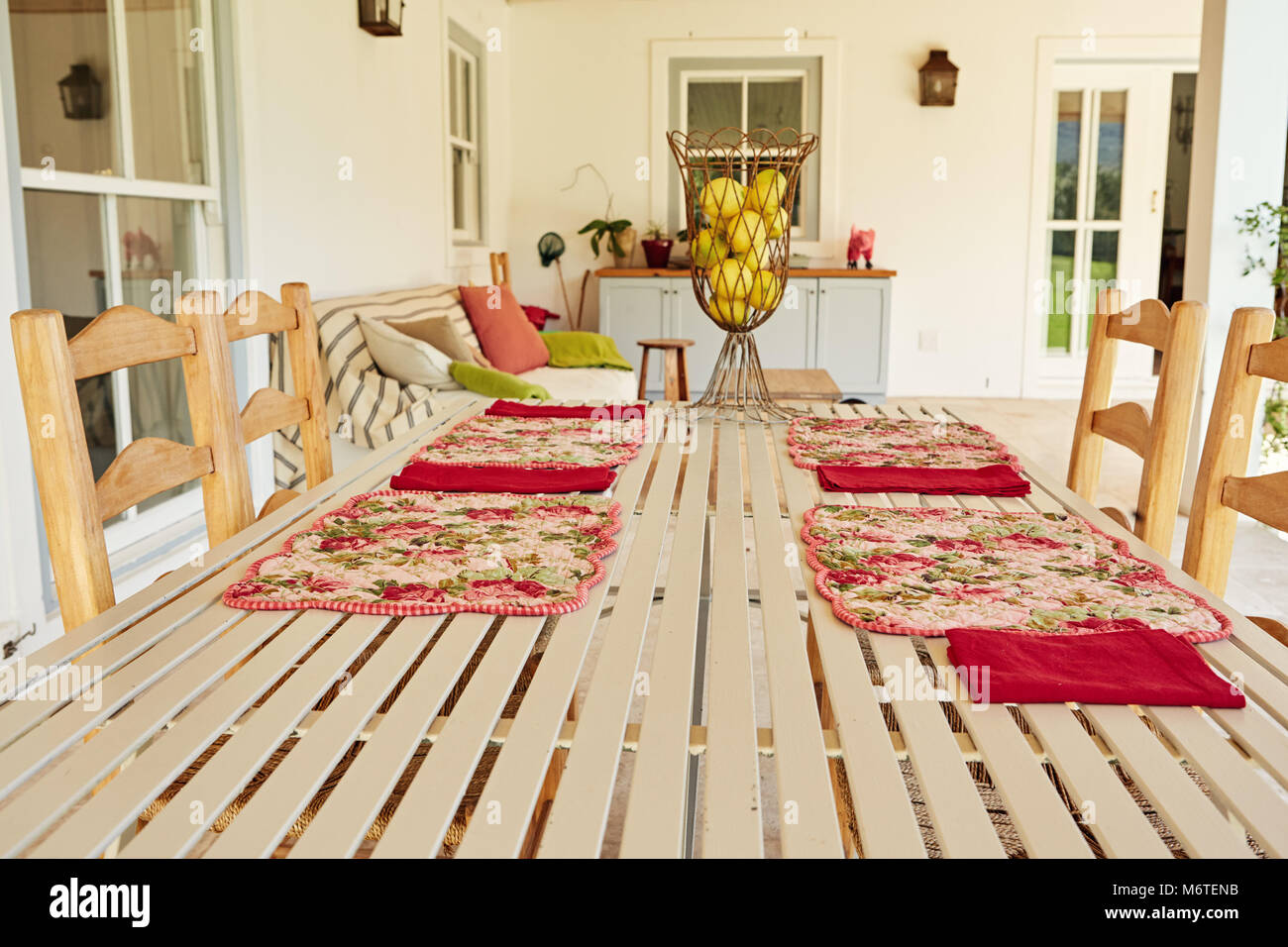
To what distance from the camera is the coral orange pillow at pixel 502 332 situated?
484 centimetres

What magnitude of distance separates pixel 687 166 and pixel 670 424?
47cm

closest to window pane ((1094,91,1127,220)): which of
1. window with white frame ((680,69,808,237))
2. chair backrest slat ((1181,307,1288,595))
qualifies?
window with white frame ((680,69,808,237))

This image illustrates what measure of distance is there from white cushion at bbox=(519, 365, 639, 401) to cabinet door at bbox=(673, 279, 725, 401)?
5.03ft

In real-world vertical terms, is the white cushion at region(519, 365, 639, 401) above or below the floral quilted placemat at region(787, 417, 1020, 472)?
below

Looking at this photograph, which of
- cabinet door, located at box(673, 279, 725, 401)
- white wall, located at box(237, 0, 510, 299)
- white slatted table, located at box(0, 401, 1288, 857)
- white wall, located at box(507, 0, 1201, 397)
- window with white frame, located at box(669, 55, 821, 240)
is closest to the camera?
white slatted table, located at box(0, 401, 1288, 857)

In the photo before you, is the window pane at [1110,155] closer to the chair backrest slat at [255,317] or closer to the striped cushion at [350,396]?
the striped cushion at [350,396]

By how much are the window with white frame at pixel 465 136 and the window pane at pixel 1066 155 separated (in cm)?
354

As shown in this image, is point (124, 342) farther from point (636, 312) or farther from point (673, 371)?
point (636, 312)

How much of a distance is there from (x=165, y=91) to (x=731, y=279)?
1.95 m

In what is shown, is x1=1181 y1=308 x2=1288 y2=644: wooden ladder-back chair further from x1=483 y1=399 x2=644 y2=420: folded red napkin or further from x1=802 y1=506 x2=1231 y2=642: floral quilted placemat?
x1=483 y1=399 x2=644 y2=420: folded red napkin

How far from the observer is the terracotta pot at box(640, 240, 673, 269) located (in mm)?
6656

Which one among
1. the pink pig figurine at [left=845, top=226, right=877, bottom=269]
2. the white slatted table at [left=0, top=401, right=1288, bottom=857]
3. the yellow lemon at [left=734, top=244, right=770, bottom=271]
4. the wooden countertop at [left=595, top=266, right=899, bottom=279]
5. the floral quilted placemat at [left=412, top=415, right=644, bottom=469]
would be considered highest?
the pink pig figurine at [left=845, top=226, right=877, bottom=269]
